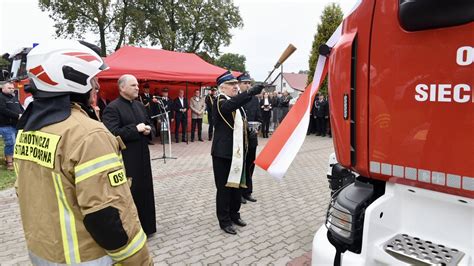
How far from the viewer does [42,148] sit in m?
1.56

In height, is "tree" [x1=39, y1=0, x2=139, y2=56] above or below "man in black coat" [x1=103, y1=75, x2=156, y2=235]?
above

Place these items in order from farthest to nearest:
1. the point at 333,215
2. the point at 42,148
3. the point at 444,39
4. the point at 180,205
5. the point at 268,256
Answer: the point at 180,205, the point at 268,256, the point at 333,215, the point at 42,148, the point at 444,39

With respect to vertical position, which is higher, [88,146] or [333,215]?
[88,146]

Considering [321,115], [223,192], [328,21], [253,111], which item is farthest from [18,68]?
[328,21]

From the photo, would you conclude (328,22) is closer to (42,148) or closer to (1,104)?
(1,104)

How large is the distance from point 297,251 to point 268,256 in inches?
13.6

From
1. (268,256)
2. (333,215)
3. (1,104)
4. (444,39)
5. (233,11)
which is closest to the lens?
(444,39)

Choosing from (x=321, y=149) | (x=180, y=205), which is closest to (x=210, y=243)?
(x=180, y=205)

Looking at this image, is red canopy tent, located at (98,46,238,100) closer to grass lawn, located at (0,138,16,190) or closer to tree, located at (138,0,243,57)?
grass lawn, located at (0,138,16,190)

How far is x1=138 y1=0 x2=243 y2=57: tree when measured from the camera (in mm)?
28750

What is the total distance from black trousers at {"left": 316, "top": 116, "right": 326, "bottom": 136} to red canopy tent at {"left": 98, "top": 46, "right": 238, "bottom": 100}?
483cm

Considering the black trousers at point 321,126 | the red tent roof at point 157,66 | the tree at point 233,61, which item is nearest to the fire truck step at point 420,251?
the red tent roof at point 157,66

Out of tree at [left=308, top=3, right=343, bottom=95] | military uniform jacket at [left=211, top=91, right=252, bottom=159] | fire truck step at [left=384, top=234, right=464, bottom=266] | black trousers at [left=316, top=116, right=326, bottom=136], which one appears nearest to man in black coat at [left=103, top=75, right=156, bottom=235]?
military uniform jacket at [left=211, top=91, right=252, bottom=159]

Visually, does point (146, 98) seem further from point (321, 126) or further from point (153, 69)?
point (321, 126)
